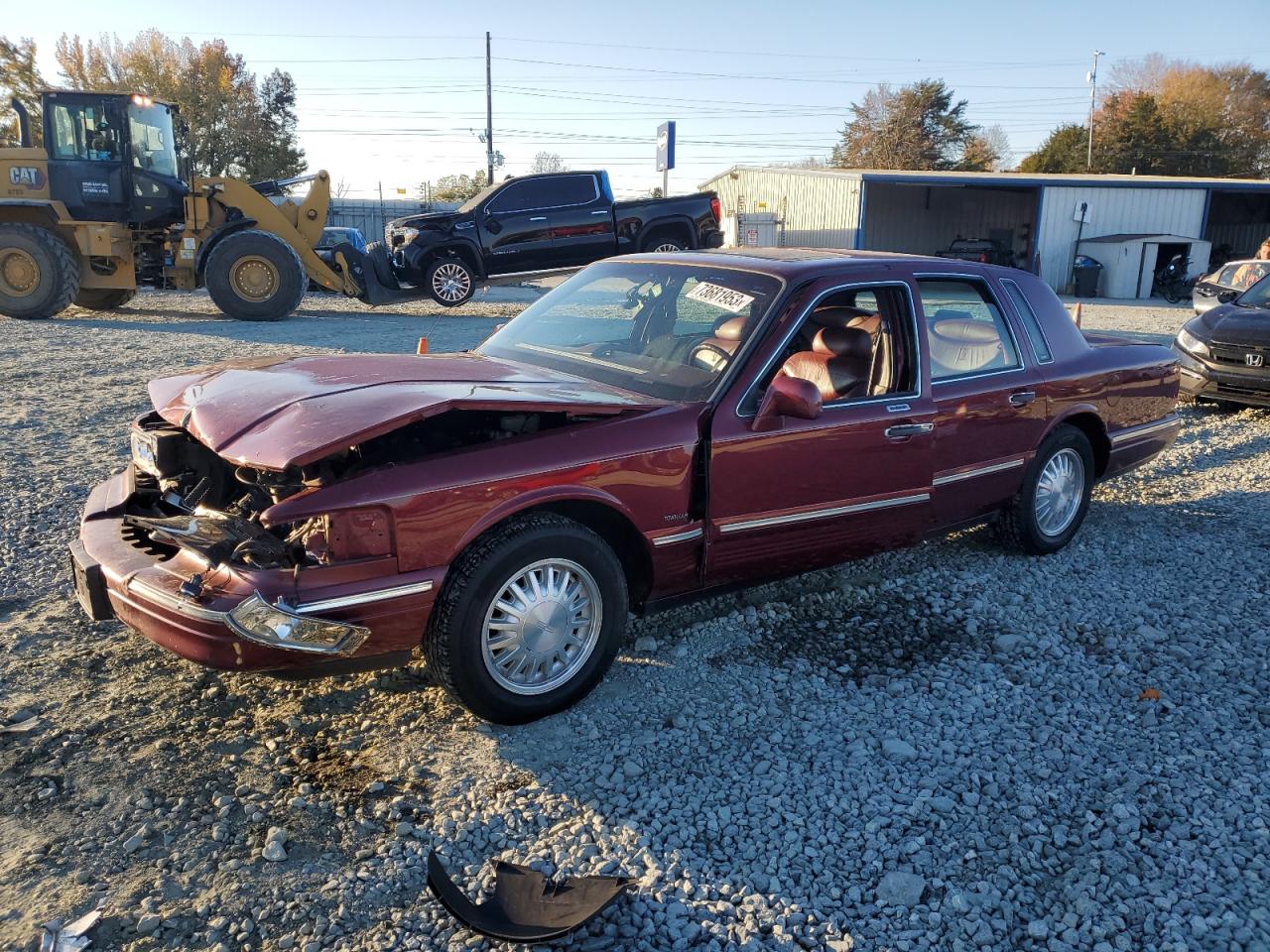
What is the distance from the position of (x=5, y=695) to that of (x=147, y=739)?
2.24 feet

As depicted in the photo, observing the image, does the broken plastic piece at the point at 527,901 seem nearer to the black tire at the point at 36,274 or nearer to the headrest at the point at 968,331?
the headrest at the point at 968,331

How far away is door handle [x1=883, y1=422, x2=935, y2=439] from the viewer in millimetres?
4289

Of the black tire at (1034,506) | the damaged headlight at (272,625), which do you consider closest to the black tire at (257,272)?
the black tire at (1034,506)

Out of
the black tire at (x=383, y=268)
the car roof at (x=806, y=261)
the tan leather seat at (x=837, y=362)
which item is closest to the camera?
the car roof at (x=806, y=261)

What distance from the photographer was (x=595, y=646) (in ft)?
11.5

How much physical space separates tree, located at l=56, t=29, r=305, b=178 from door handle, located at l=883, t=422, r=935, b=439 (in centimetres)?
4727

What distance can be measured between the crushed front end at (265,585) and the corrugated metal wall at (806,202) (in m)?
28.9

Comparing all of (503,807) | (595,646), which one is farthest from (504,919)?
(595,646)

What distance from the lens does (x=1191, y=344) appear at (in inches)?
378

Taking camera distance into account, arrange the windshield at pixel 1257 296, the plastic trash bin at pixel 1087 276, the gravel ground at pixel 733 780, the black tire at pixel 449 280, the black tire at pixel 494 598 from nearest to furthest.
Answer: the gravel ground at pixel 733 780 → the black tire at pixel 494 598 → the windshield at pixel 1257 296 → the black tire at pixel 449 280 → the plastic trash bin at pixel 1087 276

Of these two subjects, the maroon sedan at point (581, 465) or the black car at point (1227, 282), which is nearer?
the maroon sedan at point (581, 465)

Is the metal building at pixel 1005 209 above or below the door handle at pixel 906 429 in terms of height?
above

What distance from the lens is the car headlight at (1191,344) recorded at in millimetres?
9422

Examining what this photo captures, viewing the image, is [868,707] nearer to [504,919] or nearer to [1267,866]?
[1267,866]
